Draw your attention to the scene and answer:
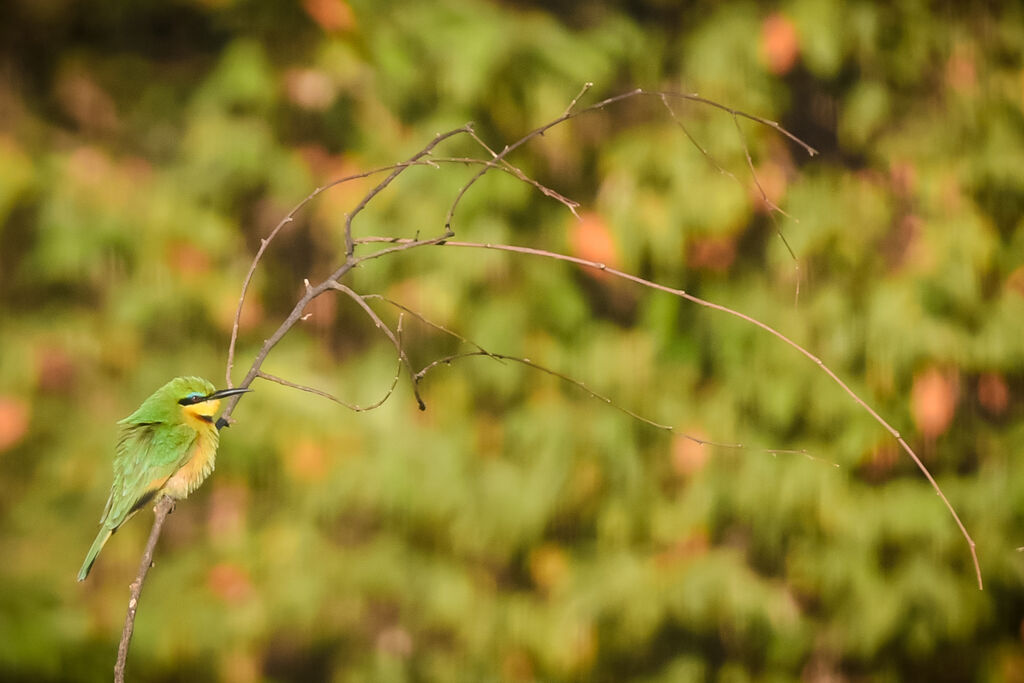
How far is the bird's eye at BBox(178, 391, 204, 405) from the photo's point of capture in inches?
24.8

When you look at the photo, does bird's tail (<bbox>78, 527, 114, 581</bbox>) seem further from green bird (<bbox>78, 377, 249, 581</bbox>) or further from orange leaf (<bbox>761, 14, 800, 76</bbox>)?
orange leaf (<bbox>761, 14, 800, 76</bbox>)

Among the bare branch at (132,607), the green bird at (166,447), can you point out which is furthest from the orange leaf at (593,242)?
the bare branch at (132,607)

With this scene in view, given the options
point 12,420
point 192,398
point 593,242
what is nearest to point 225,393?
point 192,398

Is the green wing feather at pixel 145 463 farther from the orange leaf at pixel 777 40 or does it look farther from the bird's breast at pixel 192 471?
the orange leaf at pixel 777 40

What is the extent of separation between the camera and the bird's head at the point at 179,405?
64cm

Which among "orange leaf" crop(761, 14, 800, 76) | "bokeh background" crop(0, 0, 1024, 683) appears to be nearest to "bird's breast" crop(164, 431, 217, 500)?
"bokeh background" crop(0, 0, 1024, 683)

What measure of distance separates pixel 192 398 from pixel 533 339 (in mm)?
657

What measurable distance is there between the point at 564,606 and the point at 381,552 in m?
0.28

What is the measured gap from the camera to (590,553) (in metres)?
1.28

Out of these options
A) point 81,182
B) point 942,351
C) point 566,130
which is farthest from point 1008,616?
point 81,182

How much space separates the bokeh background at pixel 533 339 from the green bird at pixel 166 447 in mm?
482

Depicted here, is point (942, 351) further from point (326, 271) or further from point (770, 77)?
point (326, 271)

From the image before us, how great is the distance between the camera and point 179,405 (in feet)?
2.11

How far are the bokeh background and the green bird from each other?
0.48m
